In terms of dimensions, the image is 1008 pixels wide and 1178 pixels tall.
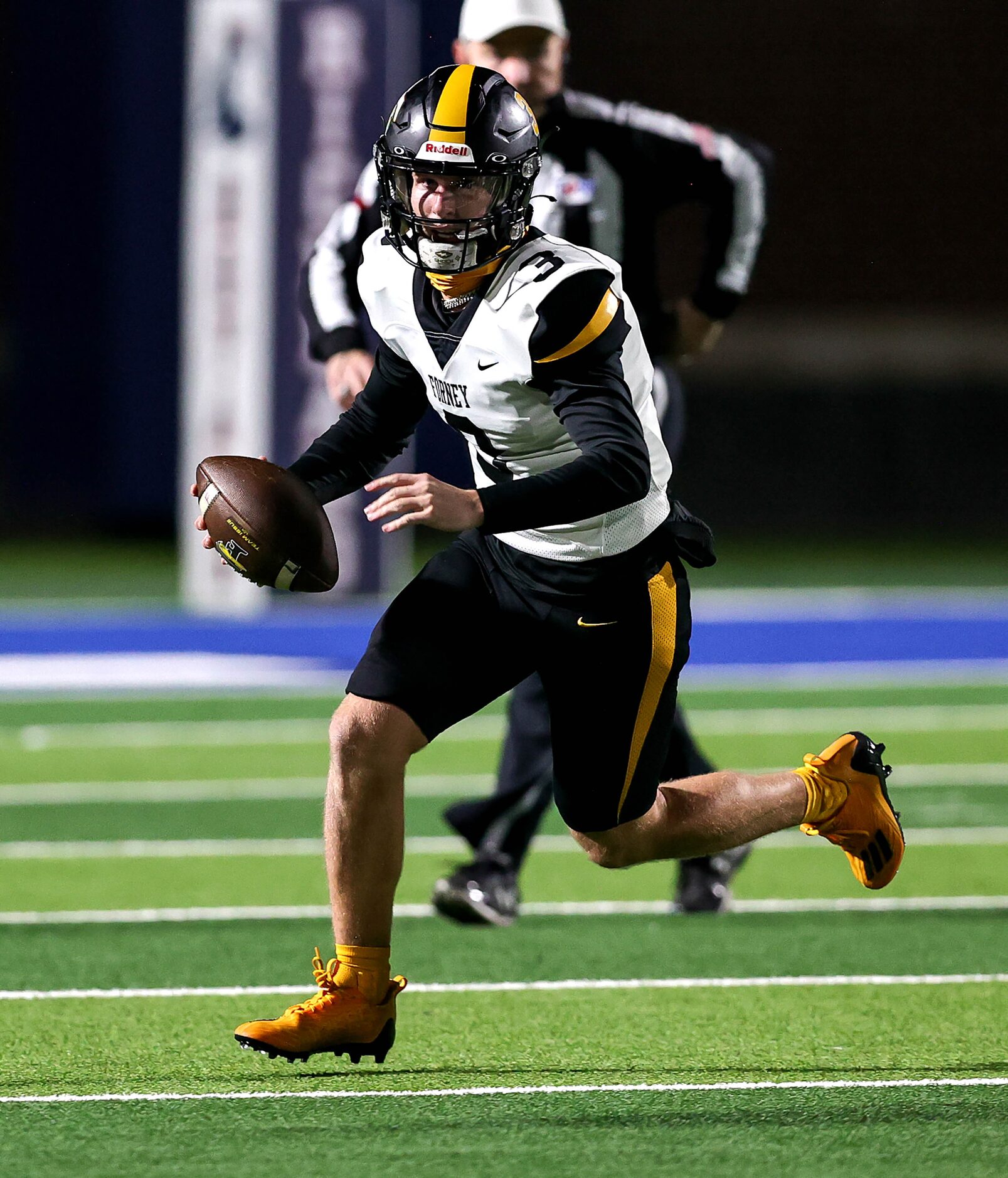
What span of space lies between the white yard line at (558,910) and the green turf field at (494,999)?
0.05ft

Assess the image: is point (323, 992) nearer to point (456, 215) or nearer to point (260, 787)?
point (456, 215)

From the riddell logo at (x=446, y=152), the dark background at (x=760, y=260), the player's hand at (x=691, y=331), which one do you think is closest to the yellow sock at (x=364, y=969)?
the riddell logo at (x=446, y=152)

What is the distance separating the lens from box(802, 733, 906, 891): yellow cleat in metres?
4.04

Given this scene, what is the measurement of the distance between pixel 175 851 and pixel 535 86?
7.45 feet

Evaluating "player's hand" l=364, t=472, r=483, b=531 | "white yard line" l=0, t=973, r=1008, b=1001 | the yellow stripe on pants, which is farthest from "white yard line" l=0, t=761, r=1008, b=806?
"player's hand" l=364, t=472, r=483, b=531

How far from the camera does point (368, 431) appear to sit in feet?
12.6

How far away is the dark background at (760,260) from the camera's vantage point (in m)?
16.0

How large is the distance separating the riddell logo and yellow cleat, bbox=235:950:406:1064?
4.37 feet

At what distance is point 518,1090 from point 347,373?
1823mm

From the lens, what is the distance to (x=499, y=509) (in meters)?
3.38

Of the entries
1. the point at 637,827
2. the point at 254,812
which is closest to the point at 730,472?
the point at 254,812

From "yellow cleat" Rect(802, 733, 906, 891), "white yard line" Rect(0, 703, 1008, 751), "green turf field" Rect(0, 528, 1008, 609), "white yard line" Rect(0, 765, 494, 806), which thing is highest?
"yellow cleat" Rect(802, 733, 906, 891)

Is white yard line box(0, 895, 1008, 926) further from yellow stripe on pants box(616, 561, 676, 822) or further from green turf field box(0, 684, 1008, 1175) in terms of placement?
yellow stripe on pants box(616, 561, 676, 822)

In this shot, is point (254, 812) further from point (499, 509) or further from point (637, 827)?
point (499, 509)
